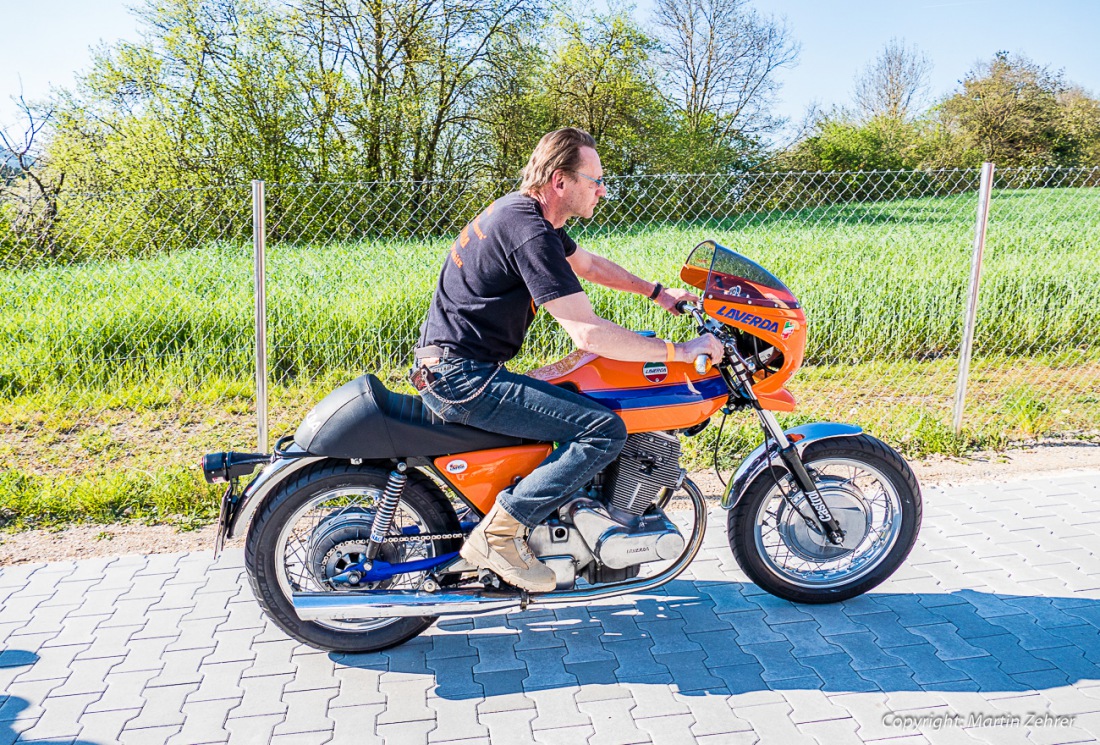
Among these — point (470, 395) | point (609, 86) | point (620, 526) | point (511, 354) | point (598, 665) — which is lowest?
point (598, 665)

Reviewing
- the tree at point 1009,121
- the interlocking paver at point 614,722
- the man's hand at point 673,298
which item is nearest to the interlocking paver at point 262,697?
the interlocking paver at point 614,722

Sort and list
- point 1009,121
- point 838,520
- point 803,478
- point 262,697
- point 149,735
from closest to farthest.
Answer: point 149,735
point 262,697
point 803,478
point 838,520
point 1009,121

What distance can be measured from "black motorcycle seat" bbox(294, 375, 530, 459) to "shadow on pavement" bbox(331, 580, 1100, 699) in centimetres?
89

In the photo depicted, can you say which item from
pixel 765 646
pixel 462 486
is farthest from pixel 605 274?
pixel 765 646

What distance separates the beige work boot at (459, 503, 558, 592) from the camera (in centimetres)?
314

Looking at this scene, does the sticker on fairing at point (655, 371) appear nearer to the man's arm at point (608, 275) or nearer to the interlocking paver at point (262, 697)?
the man's arm at point (608, 275)

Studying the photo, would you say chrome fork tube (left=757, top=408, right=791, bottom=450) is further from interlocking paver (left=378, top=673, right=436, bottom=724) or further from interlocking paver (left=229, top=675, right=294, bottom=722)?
interlocking paver (left=229, top=675, right=294, bottom=722)

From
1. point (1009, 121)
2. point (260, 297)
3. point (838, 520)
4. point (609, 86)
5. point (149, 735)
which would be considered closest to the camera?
point (149, 735)

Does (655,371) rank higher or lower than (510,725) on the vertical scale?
higher

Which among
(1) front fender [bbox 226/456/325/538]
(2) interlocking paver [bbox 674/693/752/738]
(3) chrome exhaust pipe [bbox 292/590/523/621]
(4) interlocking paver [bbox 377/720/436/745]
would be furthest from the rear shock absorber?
(2) interlocking paver [bbox 674/693/752/738]

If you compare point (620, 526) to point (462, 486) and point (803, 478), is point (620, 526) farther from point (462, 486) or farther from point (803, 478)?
point (803, 478)

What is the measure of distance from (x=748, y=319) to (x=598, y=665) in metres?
1.48

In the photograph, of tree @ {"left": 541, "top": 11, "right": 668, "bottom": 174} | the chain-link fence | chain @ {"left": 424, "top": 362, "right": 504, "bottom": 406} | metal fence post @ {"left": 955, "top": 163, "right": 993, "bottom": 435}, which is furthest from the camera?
tree @ {"left": 541, "top": 11, "right": 668, "bottom": 174}

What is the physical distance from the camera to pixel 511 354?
10.5 feet
